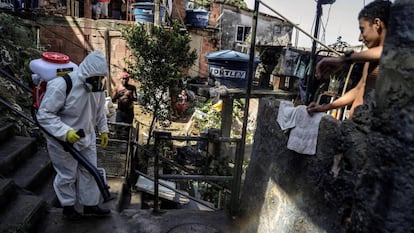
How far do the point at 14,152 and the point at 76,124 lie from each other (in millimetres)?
1485

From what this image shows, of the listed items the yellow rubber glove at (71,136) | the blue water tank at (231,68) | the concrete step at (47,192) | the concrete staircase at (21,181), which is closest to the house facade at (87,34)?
the blue water tank at (231,68)

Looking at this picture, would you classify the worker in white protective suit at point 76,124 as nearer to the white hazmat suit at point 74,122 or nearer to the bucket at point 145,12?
the white hazmat suit at point 74,122

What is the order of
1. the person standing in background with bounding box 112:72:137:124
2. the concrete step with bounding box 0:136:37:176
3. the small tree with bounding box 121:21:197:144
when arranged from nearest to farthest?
the concrete step with bounding box 0:136:37:176, the person standing in background with bounding box 112:72:137:124, the small tree with bounding box 121:21:197:144

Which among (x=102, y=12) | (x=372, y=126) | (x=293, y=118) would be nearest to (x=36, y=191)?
(x=293, y=118)

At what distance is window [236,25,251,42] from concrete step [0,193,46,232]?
49.7 feet

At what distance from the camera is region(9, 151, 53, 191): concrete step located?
12.2ft

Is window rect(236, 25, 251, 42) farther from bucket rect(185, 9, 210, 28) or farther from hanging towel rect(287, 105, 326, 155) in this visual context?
hanging towel rect(287, 105, 326, 155)

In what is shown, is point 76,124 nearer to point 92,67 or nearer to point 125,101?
point 92,67

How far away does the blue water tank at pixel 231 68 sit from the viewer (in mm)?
7199

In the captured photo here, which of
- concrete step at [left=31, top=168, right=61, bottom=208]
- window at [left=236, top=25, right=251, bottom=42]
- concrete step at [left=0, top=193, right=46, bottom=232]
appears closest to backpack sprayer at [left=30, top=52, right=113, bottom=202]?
concrete step at [left=0, top=193, right=46, bottom=232]

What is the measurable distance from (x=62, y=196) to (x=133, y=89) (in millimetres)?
4269

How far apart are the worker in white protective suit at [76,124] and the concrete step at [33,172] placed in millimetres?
768

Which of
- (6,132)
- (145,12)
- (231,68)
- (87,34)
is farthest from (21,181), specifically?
(87,34)

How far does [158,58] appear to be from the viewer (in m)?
7.61
